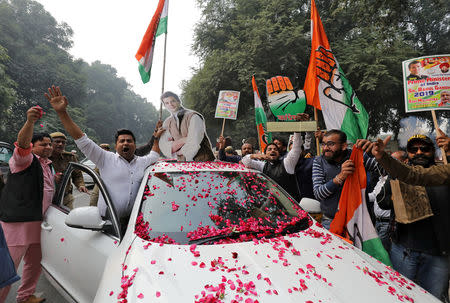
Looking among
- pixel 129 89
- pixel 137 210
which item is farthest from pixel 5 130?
pixel 129 89

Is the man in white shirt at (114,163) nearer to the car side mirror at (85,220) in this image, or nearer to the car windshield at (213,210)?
the car windshield at (213,210)

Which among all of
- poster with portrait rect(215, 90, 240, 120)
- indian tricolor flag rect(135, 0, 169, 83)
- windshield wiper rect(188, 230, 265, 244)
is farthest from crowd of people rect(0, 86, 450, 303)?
poster with portrait rect(215, 90, 240, 120)

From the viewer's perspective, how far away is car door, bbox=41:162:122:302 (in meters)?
2.20

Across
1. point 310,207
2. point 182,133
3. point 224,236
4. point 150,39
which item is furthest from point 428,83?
point 150,39

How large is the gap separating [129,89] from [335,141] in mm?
93300

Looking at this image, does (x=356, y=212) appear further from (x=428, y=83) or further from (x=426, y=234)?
(x=428, y=83)

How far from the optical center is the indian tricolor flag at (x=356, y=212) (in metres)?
2.72

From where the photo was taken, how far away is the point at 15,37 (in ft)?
107

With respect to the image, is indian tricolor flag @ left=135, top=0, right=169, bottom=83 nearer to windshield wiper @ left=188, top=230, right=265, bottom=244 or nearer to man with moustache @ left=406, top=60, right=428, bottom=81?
windshield wiper @ left=188, top=230, right=265, bottom=244

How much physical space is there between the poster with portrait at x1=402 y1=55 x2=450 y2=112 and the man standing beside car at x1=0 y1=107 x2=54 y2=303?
5026 millimetres

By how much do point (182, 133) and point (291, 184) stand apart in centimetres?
170

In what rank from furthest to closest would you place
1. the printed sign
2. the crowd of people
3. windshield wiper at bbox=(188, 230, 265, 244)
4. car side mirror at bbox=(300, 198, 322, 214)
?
the printed sign
car side mirror at bbox=(300, 198, 322, 214)
the crowd of people
windshield wiper at bbox=(188, 230, 265, 244)

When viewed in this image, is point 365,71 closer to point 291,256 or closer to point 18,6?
point 291,256

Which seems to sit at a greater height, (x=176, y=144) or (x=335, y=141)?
(x=335, y=141)
